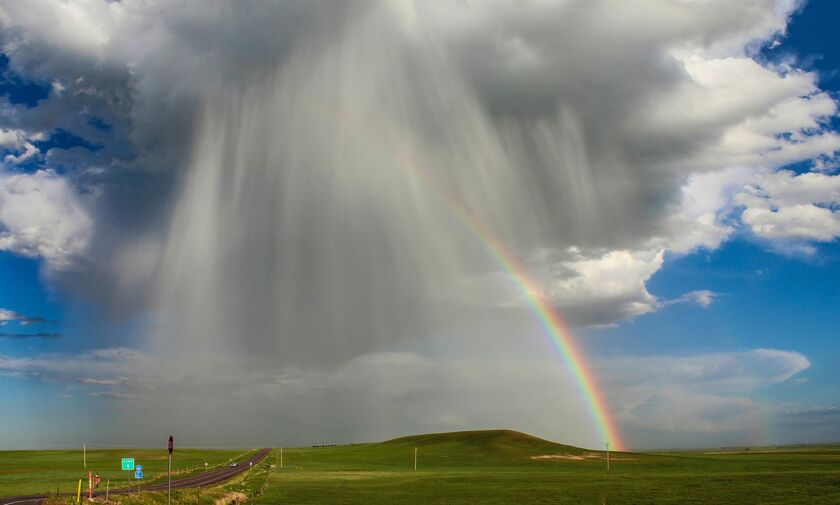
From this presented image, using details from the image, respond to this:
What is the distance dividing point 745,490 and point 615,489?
17.2m

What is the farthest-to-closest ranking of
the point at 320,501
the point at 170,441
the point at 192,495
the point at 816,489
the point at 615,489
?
the point at 615,489 < the point at 816,489 < the point at 320,501 < the point at 192,495 < the point at 170,441

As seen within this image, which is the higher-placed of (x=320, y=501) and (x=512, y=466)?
(x=320, y=501)

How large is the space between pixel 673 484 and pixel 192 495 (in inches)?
2864

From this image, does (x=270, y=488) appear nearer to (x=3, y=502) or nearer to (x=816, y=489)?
(x=3, y=502)

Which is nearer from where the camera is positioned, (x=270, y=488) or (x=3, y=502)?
(x=3, y=502)

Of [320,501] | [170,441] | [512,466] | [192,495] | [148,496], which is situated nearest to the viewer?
[170,441]

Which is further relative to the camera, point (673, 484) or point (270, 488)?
point (673, 484)

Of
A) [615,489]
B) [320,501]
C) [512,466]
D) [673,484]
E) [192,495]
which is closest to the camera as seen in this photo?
[192,495]

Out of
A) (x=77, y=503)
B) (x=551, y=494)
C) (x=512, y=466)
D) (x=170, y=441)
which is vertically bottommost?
(x=512, y=466)

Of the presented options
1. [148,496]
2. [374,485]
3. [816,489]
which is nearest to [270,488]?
[374,485]

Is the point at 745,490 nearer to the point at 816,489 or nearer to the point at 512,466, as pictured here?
the point at 816,489

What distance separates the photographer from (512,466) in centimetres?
17338

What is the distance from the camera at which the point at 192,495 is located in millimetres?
67938

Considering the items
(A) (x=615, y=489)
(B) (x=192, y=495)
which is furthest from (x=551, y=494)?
(B) (x=192, y=495)
